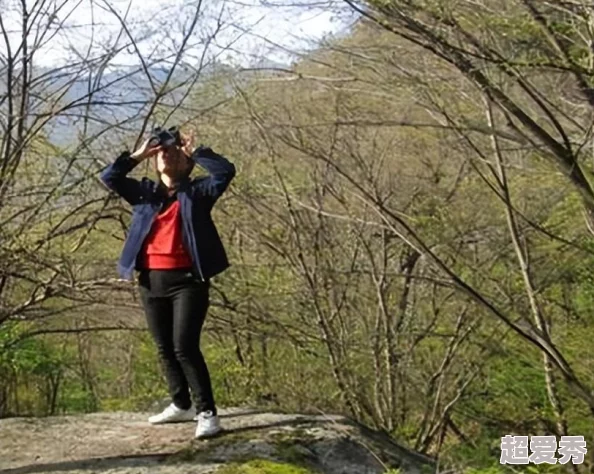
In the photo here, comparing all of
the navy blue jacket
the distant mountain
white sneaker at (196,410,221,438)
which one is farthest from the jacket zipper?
the distant mountain

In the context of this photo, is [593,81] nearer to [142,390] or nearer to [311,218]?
[311,218]

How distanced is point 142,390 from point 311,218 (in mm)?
3759

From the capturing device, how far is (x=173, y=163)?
466cm

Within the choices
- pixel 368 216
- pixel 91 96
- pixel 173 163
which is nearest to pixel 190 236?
pixel 173 163

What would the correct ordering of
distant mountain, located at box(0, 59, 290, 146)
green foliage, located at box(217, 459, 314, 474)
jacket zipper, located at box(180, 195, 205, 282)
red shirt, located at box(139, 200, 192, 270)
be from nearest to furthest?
green foliage, located at box(217, 459, 314, 474) → jacket zipper, located at box(180, 195, 205, 282) → red shirt, located at box(139, 200, 192, 270) → distant mountain, located at box(0, 59, 290, 146)

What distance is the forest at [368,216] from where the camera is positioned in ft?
15.8

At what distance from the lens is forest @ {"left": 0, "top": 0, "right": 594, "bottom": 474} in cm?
482

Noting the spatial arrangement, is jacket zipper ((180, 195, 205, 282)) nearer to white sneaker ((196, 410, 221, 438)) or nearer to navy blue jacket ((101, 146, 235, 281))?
navy blue jacket ((101, 146, 235, 281))

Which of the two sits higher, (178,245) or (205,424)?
(178,245)

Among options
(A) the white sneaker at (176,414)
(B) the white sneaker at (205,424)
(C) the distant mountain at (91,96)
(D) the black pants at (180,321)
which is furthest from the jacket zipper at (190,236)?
(C) the distant mountain at (91,96)

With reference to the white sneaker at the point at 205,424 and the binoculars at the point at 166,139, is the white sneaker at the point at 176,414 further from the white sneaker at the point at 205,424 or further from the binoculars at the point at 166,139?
the binoculars at the point at 166,139

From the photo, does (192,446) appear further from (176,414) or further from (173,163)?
(173,163)

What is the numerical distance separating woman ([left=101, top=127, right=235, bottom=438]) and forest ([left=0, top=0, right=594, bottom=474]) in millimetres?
895

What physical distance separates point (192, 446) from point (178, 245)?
37.7 inches
